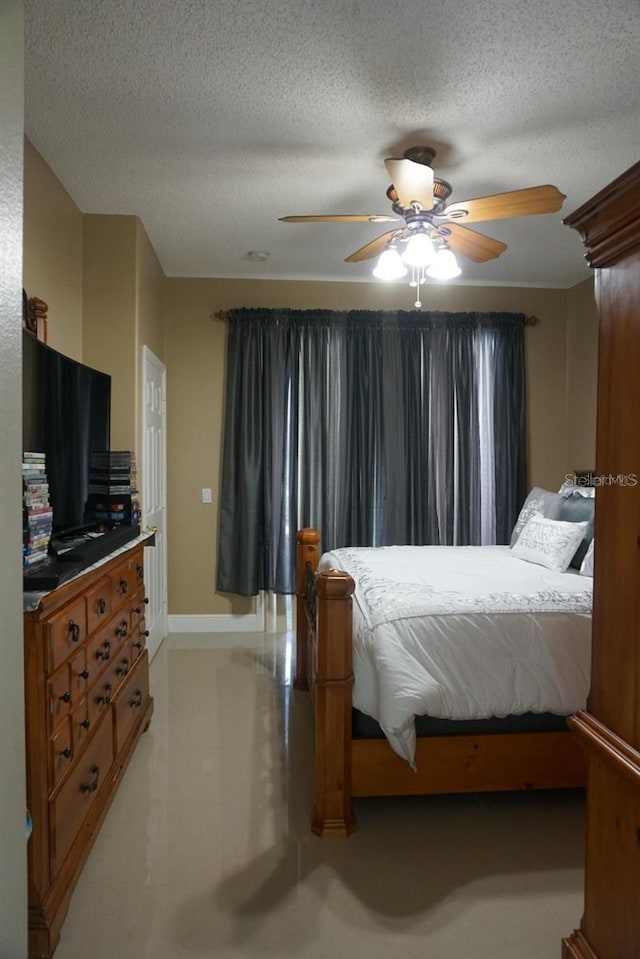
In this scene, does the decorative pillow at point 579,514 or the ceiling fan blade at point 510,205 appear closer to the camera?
the ceiling fan blade at point 510,205

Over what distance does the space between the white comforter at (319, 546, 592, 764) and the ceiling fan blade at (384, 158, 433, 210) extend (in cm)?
168

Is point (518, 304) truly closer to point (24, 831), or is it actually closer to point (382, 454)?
point (382, 454)

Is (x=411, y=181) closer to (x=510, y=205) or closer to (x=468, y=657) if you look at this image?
Answer: (x=510, y=205)

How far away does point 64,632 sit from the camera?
1.77m

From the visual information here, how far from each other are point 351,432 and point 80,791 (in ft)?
10.6

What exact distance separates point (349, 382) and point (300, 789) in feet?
9.82

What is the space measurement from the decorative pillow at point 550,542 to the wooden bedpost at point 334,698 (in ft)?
4.89

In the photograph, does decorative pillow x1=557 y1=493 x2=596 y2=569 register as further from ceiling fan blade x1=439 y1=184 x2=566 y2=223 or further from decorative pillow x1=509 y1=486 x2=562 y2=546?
ceiling fan blade x1=439 y1=184 x2=566 y2=223

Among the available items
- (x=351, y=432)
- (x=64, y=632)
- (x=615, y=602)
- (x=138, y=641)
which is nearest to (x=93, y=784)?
(x=64, y=632)

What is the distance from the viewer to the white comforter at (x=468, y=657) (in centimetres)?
206

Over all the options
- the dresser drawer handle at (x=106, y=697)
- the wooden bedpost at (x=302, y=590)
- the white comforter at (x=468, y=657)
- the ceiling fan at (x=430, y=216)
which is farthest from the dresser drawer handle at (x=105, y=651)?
the ceiling fan at (x=430, y=216)

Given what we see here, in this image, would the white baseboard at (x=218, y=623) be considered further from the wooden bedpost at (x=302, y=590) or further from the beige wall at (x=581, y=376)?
the beige wall at (x=581, y=376)

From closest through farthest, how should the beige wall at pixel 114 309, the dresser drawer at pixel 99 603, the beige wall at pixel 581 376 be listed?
the dresser drawer at pixel 99 603, the beige wall at pixel 114 309, the beige wall at pixel 581 376

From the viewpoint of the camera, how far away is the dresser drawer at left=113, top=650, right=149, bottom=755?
244 cm
